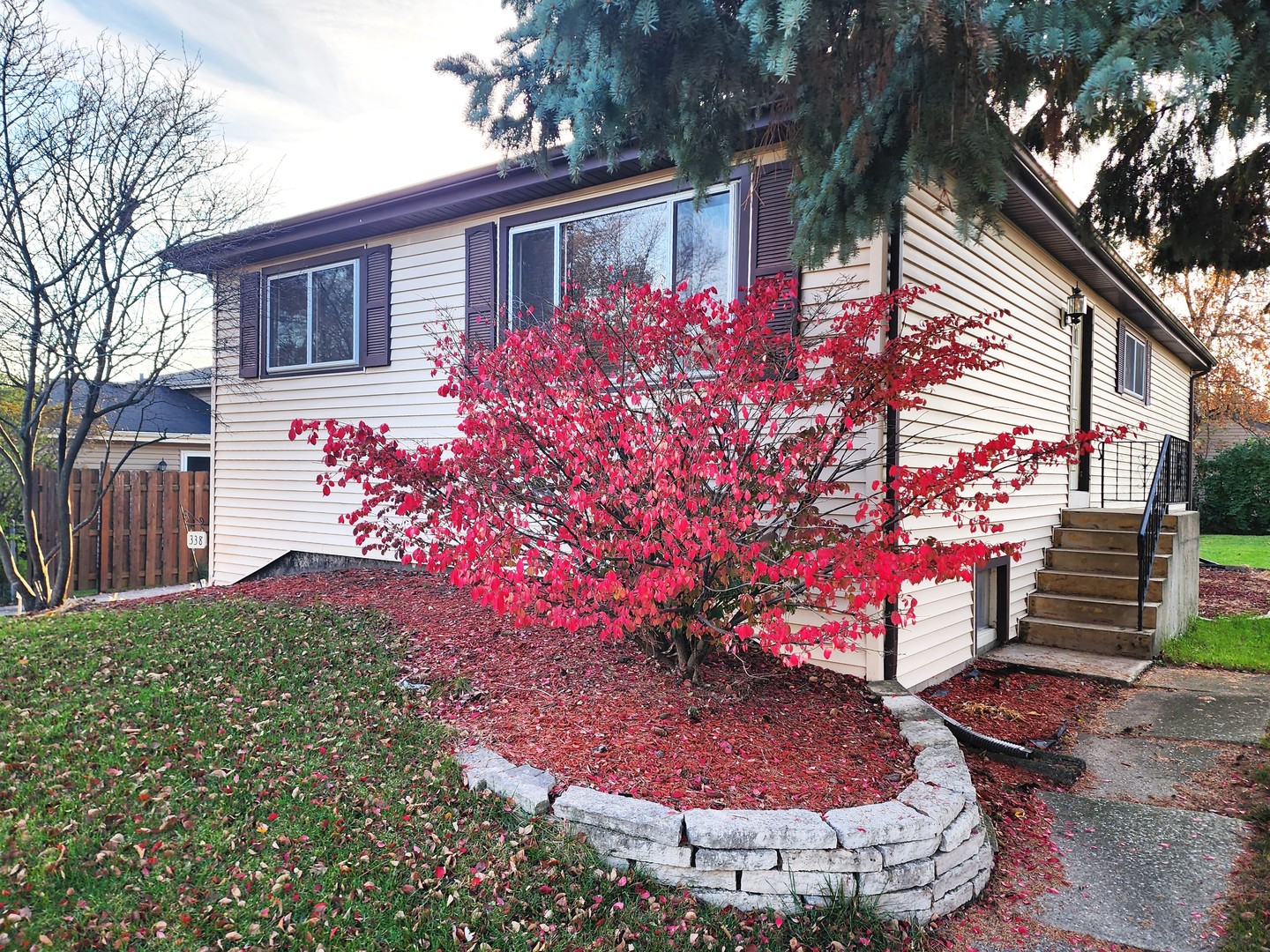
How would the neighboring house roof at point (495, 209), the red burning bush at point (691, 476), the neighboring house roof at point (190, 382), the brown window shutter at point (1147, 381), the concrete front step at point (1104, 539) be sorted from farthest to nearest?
the neighboring house roof at point (190, 382) < the brown window shutter at point (1147, 381) < the concrete front step at point (1104, 539) < the neighboring house roof at point (495, 209) < the red burning bush at point (691, 476)

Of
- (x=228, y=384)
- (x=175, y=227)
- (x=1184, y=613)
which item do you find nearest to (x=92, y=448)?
(x=228, y=384)

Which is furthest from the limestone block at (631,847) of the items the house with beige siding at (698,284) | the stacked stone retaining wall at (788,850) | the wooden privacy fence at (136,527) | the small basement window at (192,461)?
the small basement window at (192,461)

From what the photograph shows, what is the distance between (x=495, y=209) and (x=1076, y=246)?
5.79 meters

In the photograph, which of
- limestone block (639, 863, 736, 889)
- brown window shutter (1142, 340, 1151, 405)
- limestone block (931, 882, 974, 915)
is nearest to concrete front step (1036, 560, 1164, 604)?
limestone block (931, 882, 974, 915)

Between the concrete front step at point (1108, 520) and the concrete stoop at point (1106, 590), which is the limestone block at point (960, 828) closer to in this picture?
the concrete stoop at point (1106, 590)

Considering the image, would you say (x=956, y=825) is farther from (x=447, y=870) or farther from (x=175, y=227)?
(x=175, y=227)

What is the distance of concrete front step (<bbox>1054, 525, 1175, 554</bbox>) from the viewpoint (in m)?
7.03

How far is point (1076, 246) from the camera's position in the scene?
24.0ft

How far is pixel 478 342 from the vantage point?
6535 millimetres

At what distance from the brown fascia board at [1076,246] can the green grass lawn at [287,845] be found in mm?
4470

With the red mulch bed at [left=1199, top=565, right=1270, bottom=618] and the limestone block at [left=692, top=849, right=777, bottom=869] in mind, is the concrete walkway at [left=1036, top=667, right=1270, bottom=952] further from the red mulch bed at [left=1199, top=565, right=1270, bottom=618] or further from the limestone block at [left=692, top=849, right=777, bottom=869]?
the red mulch bed at [left=1199, top=565, right=1270, bottom=618]

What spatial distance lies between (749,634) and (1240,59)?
2.94 m

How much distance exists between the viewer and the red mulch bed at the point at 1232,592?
29.0 feet

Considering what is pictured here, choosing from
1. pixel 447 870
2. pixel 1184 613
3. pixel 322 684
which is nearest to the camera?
pixel 447 870
